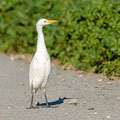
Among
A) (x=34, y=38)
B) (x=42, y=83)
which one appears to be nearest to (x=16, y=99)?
(x=42, y=83)

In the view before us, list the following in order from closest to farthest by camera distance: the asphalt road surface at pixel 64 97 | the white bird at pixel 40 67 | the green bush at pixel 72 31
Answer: the asphalt road surface at pixel 64 97 → the white bird at pixel 40 67 → the green bush at pixel 72 31

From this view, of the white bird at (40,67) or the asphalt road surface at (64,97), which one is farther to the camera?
the white bird at (40,67)

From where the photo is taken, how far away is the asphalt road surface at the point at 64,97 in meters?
7.87

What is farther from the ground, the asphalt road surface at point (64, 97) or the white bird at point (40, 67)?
the white bird at point (40, 67)

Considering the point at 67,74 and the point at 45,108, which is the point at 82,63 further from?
the point at 45,108

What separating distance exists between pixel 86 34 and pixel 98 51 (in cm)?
87

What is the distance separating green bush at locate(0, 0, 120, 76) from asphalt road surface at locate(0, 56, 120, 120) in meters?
0.53

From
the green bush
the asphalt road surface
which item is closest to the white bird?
the asphalt road surface

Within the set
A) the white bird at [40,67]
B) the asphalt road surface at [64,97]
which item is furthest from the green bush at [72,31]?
the white bird at [40,67]

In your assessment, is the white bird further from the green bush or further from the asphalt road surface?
the green bush

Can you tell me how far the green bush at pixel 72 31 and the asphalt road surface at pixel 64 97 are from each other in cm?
53

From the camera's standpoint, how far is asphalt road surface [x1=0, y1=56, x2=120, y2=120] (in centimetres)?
787

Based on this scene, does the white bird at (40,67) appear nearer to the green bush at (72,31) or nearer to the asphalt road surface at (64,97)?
the asphalt road surface at (64,97)

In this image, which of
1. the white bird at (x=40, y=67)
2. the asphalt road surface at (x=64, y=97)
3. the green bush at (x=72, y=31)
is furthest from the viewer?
the green bush at (x=72, y=31)
